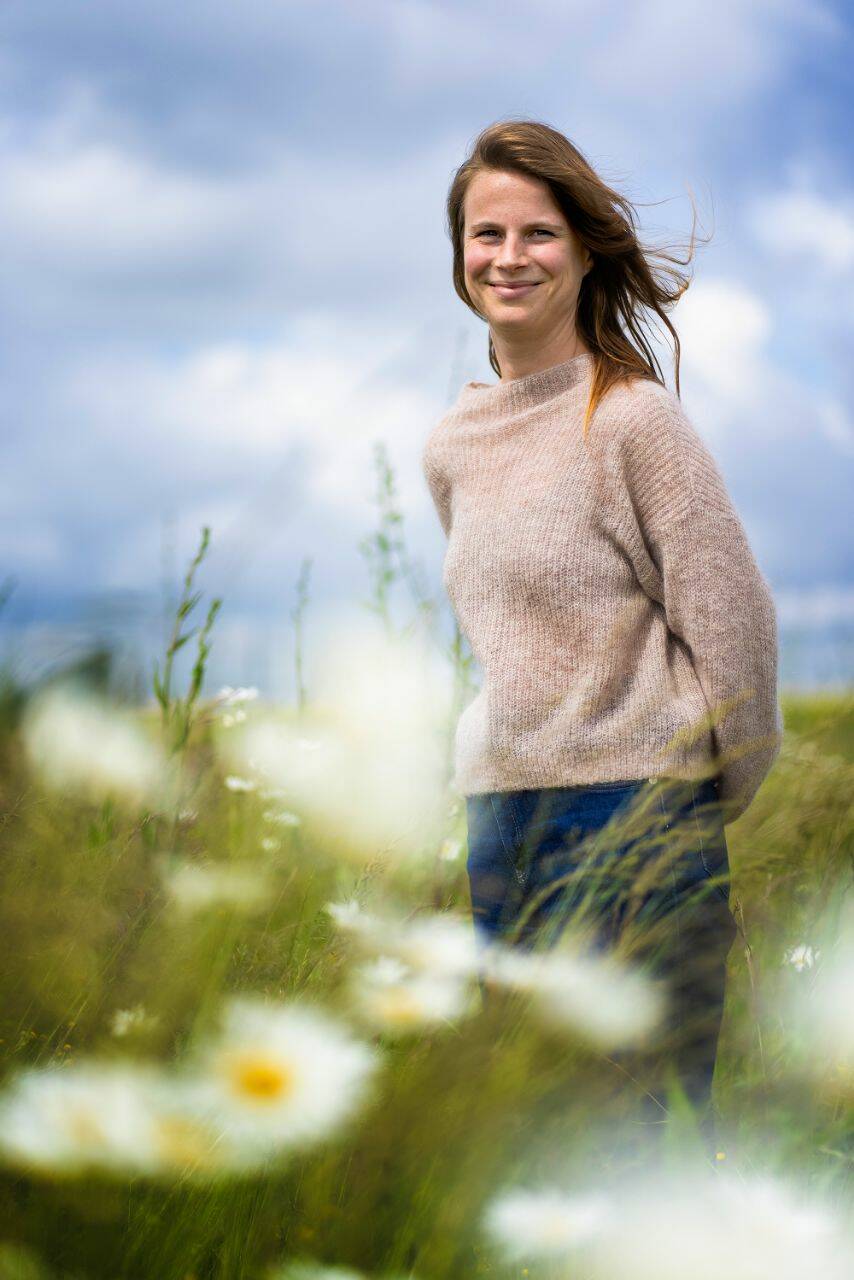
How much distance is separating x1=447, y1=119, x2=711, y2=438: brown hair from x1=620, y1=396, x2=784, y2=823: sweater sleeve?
19 cm

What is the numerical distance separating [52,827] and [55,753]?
0.26ft

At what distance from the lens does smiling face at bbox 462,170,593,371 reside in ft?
5.43

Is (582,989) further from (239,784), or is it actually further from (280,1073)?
(239,784)

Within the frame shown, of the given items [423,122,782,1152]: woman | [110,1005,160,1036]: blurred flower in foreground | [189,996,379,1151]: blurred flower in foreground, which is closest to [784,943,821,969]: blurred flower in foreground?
[423,122,782,1152]: woman

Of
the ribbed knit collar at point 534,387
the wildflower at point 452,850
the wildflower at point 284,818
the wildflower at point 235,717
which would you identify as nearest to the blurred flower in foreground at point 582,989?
the wildflower at point 284,818

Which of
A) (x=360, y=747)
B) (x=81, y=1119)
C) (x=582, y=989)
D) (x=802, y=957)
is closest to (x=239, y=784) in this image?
(x=360, y=747)

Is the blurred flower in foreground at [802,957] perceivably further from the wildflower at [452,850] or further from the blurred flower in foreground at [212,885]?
the blurred flower in foreground at [212,885]

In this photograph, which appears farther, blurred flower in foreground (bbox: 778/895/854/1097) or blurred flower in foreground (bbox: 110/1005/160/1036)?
blurred flower in foreground (bbox: 778/895/854/1097)

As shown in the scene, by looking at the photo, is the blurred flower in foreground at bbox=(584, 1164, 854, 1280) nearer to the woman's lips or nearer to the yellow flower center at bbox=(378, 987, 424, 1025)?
the yellow flower center at bbox=(378, 987, 424, 1025)

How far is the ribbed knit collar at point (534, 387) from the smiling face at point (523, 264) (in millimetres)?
36

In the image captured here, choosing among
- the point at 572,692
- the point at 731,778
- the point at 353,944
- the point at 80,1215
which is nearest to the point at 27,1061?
the point at 80,1215

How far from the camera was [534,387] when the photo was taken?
1699 mm

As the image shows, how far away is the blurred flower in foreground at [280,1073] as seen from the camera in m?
0.82

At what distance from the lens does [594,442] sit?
5.04 feet
